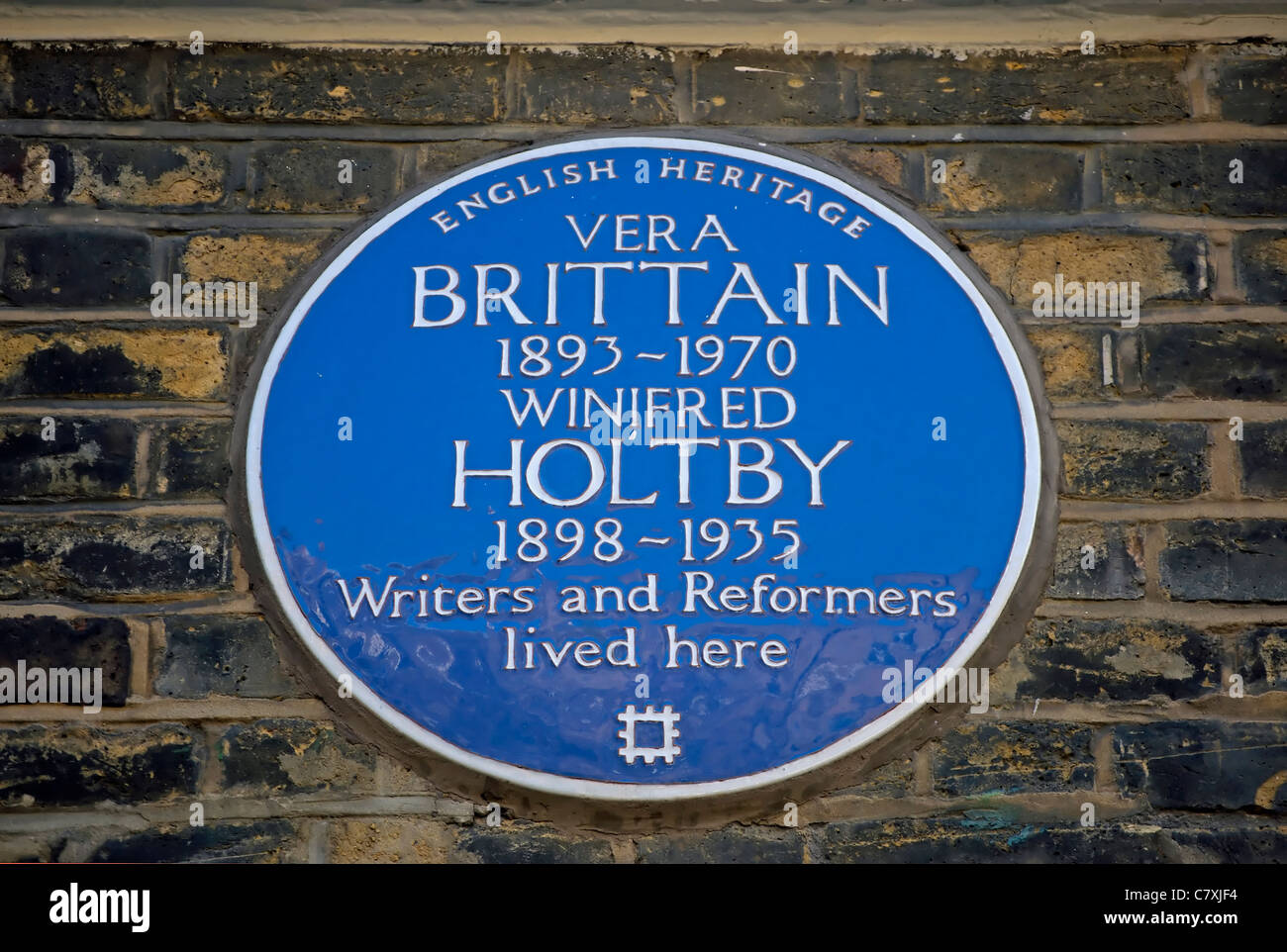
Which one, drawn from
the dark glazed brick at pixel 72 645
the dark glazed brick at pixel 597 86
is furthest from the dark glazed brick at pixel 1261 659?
the dark glazed brick at pixel 72 645

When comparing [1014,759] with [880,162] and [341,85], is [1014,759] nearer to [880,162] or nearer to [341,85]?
[880,162]

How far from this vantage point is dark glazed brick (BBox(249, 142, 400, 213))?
2180 mm

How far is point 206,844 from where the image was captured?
6.29ft

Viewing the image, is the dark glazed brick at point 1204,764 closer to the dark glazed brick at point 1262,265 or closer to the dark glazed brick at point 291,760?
the dark glazed brick at point 1262,265

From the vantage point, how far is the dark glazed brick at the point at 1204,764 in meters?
1.92

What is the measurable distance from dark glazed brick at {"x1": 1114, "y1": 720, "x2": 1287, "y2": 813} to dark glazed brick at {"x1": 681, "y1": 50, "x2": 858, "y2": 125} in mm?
1062

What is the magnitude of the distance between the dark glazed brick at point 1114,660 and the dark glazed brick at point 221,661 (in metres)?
1.06

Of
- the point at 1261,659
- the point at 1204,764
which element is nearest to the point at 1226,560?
the point at 1261,659

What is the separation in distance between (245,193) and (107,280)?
25 centimetres

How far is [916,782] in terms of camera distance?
1.93 m

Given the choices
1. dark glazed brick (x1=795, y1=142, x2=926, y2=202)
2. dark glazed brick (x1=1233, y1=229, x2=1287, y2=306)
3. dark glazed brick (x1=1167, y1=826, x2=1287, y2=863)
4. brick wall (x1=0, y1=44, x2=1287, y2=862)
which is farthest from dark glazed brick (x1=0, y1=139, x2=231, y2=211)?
dark glazed brick (x1=1167, y1=826, x2=1287, y2=863)

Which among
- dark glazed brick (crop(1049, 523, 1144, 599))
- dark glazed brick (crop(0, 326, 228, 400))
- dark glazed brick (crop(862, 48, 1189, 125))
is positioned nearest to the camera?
dark glazed brick (crop(1049, 523, 1144, 599))

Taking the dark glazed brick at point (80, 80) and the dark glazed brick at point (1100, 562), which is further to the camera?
the dark glazed brick at point (80, 80)

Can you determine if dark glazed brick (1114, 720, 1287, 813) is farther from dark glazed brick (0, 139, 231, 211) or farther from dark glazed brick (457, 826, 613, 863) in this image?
dark glazed brick (0, 139, 231, 211)
